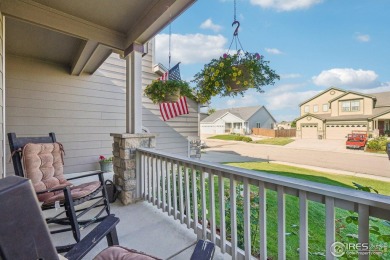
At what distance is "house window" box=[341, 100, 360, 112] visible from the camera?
297cm

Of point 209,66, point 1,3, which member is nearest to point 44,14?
point 1,3

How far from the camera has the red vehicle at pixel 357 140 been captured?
3.03 m

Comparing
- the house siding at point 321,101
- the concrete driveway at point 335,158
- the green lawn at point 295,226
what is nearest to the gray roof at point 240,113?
the concrete driveway at point 335,158

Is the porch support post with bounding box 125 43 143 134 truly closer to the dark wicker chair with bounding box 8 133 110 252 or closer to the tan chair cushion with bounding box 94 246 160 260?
the dark wicker chair with bounding box 8 133 110 252

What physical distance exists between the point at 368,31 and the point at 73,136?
5157mm

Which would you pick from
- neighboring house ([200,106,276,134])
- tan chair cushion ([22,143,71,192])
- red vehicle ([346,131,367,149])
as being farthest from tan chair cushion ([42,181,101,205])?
neighboring house ([200,106,276,134])

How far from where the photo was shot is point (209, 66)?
7.16ft

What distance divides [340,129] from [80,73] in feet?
16.7

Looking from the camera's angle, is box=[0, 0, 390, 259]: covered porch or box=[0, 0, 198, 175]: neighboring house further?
box=[0, 0, 198, 175]: neighboring house

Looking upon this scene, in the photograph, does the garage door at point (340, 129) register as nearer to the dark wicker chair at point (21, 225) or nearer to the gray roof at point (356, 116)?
the gray roof at point (356, 116)

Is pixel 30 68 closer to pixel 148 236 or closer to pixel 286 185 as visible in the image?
pixel 148 236

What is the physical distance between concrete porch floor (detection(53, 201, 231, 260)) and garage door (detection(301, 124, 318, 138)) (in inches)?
118

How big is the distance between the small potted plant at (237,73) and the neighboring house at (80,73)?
26.9 inches

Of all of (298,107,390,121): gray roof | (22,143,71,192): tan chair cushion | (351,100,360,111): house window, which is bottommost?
(22,143,71,192): tan chair cushion
